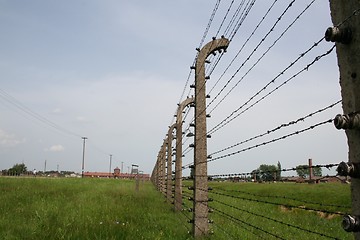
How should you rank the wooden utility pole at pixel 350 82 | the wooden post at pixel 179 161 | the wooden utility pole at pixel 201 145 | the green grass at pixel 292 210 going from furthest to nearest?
the wooden post at pixel 179 161 → the green grass at pixel 292 210 → the wooden utility pole at pixel 201 145 → the wooden utility pole at pixel 350 82

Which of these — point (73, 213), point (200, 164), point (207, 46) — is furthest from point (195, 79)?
point (73, 213)

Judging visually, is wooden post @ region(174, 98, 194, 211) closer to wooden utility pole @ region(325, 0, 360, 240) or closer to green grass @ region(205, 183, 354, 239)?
green grass @ region(205, 183, 354, 239)

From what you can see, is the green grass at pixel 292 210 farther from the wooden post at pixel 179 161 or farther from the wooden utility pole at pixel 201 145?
the wooden post at pixel 179 161

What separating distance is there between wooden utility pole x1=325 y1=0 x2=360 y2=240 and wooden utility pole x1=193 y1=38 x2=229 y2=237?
432 cm

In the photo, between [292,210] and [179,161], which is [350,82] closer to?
[179,161]

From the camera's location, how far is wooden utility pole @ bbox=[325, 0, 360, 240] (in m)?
1.60

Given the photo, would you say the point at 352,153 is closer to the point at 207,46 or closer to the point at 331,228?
the point at 207,46

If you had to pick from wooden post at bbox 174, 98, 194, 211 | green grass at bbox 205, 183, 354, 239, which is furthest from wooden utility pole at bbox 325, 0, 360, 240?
wooden post at bbox 174, 98, 194, 211

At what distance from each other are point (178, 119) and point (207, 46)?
5184mm

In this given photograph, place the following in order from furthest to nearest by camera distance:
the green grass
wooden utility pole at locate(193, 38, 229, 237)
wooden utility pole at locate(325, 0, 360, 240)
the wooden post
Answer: the wooden post < the green grass < wooden utility pole at locate(193, 38, 229, 237) < wooden utility pole at locate(325, 0, 360, 240)

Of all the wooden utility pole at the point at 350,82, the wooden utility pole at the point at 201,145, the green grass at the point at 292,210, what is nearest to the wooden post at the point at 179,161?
the green grass at the point at 292,210

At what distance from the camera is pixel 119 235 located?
6.04 meters

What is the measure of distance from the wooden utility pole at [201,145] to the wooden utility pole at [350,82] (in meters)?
4.32

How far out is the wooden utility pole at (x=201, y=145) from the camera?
5.88 m
